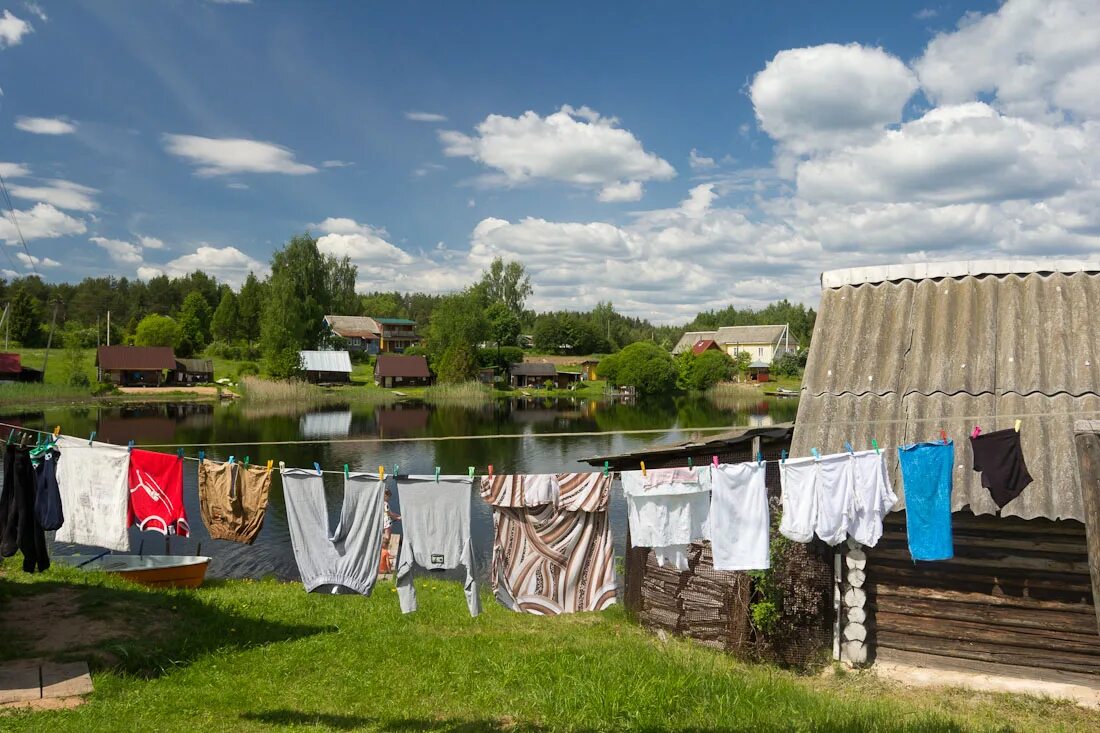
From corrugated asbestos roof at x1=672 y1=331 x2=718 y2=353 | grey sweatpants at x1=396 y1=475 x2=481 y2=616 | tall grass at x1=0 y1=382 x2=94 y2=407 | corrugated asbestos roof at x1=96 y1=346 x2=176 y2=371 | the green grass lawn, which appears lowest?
the green grass lawn

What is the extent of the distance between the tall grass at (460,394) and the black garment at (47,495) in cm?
6678

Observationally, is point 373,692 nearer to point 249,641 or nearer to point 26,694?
point 249,641

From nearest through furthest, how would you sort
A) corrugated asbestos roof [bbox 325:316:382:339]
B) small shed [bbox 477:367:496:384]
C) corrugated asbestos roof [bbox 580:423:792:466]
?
1. corrugated asbestos roof [bbox 580:423:792:466]
2. small shed [bbox 477:367:496:384]
3. corrugated asbestos roof [bbox 325:316:382:339]

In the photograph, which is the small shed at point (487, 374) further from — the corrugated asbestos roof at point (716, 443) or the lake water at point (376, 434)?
the corrugated asbestos roof at point (716, 443)

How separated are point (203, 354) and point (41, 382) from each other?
95.0ft

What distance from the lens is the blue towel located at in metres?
8.62

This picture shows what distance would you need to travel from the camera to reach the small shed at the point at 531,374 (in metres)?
93.2

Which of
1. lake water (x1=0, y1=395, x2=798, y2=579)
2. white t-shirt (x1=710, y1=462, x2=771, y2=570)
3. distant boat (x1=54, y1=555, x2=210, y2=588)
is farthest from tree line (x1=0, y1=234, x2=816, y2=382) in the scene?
white t-shirt (x1=710, y1=462, x2=771, y2=570)

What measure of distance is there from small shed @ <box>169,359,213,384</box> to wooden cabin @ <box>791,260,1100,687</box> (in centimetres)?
8089

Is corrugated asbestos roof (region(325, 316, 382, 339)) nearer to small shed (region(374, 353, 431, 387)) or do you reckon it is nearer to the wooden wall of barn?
small shed (region(374, 353, 431, 387))

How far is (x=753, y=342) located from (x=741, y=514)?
106 metres

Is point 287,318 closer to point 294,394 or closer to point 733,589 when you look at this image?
point 294,394

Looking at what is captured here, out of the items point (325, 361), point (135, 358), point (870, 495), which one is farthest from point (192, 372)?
point (870, 495)

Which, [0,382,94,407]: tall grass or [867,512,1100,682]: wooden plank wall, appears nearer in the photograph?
[867,512,1100,682]: wooden plank wall
